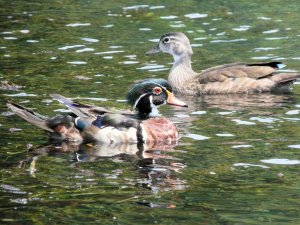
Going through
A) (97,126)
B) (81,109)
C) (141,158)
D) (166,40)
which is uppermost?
(81,109)

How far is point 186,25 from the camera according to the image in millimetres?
24016

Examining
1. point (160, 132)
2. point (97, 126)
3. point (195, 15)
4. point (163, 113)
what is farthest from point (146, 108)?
point (195, 15)

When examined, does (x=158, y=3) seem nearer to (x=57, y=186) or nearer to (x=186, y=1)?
Answer: (x=186, y=1)

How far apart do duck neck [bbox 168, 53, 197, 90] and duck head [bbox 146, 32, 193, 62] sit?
0.19ft

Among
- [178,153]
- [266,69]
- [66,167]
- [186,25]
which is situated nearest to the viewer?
[66,167]

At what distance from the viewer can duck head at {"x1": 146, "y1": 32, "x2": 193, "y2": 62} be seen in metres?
20.5

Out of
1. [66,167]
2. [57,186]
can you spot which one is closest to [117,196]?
[57,186]

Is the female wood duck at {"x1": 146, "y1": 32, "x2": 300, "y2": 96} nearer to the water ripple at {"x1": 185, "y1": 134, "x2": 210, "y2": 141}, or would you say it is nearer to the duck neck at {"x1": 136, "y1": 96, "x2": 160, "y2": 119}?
the duck neck at {"x1": 136, "y1": 96, "x2": 160, "y2": 119}

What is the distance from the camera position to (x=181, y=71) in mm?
20078

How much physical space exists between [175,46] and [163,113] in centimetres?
364

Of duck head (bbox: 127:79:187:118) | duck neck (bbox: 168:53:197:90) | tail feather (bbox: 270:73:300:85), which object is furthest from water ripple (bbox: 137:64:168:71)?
duck head (bbox: 127:79:187:118)

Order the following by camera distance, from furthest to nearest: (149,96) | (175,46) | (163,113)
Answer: (175,46) → (163,113) → (149,96)

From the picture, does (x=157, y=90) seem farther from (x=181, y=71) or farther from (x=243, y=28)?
(x=243, y=28)

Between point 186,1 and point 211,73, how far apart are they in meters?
Answer: 7.41
